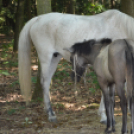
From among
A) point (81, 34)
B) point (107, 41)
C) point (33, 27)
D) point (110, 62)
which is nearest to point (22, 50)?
point (33, 27)

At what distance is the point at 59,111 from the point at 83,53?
5.41 ft

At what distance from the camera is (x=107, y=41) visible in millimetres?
3617

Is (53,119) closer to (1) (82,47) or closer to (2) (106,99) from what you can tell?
(2) (106,99)

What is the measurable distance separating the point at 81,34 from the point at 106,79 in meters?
1.20

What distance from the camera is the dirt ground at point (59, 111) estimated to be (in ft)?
12.8

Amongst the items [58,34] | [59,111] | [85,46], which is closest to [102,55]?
[85,46]

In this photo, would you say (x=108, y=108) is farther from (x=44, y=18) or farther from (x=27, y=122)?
(x=44, y=18)

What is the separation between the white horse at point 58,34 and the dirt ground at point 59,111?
0.25m

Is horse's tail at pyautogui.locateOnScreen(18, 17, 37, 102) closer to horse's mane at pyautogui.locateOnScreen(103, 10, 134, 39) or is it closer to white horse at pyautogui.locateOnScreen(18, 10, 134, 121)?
white horse at pyautogui.locateOnScreen(18, 10, 134, 121)

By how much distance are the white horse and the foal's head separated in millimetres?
659

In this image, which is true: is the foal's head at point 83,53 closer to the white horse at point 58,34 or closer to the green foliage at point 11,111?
the white horse at point 58,34

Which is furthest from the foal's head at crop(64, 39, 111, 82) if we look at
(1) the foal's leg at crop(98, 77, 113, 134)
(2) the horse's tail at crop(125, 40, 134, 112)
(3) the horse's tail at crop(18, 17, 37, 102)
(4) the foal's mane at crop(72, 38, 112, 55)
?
(3) the horse's tail at crop(18, 17, 37, 102)

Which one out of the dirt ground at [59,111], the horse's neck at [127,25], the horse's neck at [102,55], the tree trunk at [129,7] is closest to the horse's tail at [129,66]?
the horse's neck at [102,55]

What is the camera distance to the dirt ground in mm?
3910
